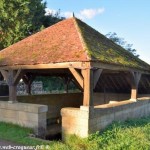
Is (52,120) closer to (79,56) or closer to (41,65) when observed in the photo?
(41,65)

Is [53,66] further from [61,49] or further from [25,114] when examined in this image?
[25,114]

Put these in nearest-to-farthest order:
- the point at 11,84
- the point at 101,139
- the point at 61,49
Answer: the point at 101,139
the point at 61,49
the point at 11,84

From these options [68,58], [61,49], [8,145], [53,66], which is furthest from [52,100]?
[8,145]

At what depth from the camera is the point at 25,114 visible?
10398 millimetres

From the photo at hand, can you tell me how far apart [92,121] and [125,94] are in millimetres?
7975

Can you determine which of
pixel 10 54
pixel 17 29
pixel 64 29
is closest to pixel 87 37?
pixel 64 29

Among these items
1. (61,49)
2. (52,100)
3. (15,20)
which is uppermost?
(15,20)

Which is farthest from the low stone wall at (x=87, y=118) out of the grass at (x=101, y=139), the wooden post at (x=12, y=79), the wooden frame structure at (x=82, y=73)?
the wooden post at (x=12, y=79)

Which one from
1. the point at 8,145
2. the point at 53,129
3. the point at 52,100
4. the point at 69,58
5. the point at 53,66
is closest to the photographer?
the point at 8,145

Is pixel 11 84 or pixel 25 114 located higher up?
pixel 11 84

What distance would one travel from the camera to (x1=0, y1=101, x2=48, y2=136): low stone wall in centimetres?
994

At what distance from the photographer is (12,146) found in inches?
316

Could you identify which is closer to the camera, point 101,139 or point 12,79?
point 101,139

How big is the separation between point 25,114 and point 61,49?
2.68m
